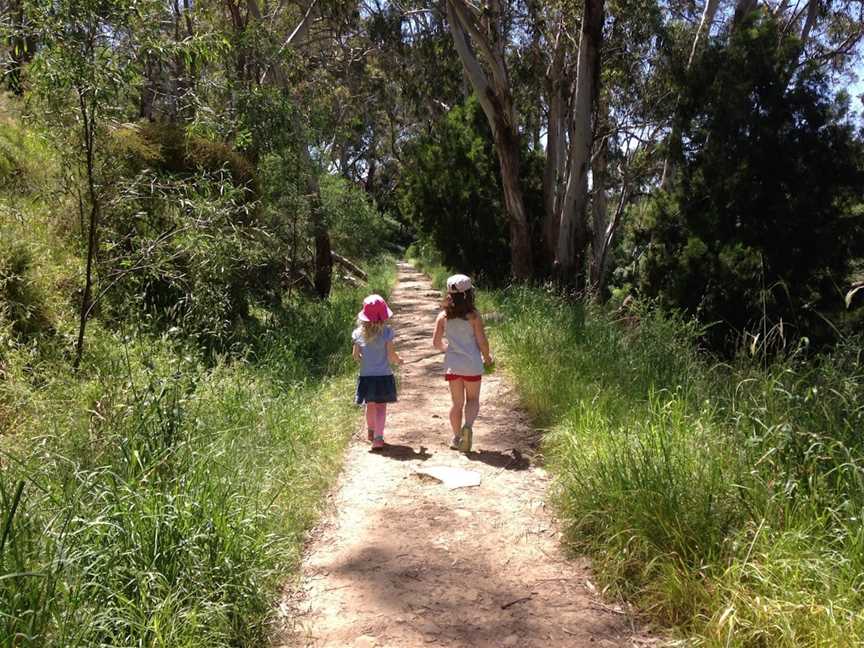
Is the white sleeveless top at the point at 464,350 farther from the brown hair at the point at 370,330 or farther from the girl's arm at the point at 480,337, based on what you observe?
the brown hair at the point at 370,330

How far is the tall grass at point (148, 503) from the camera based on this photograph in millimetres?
2436

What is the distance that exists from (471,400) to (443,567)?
2134 mm

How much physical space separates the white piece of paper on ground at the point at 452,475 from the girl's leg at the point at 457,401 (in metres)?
0.60

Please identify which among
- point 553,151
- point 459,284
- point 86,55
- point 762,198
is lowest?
point 459,284

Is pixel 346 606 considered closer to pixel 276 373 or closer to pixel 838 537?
pixel 838 537

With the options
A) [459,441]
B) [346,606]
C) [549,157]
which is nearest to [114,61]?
[459,441]

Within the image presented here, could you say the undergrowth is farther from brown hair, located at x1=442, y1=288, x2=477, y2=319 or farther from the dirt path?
brown hair, located at x1=442, y1=288, x2=477, y2=319

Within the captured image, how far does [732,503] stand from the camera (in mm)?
3299

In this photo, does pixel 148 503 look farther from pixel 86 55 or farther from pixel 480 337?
pixel 86 55

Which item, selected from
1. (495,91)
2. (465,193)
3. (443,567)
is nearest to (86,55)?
(443,567)

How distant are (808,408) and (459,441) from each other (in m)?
2.65

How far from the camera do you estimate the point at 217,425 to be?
16.0 ft

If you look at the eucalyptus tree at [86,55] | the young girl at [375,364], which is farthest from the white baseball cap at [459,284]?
the eucalyptus tree at [86,55]

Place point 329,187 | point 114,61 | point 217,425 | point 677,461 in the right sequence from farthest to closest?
point 329,187 < point 114,61 < point 217,425 < point 677,461
